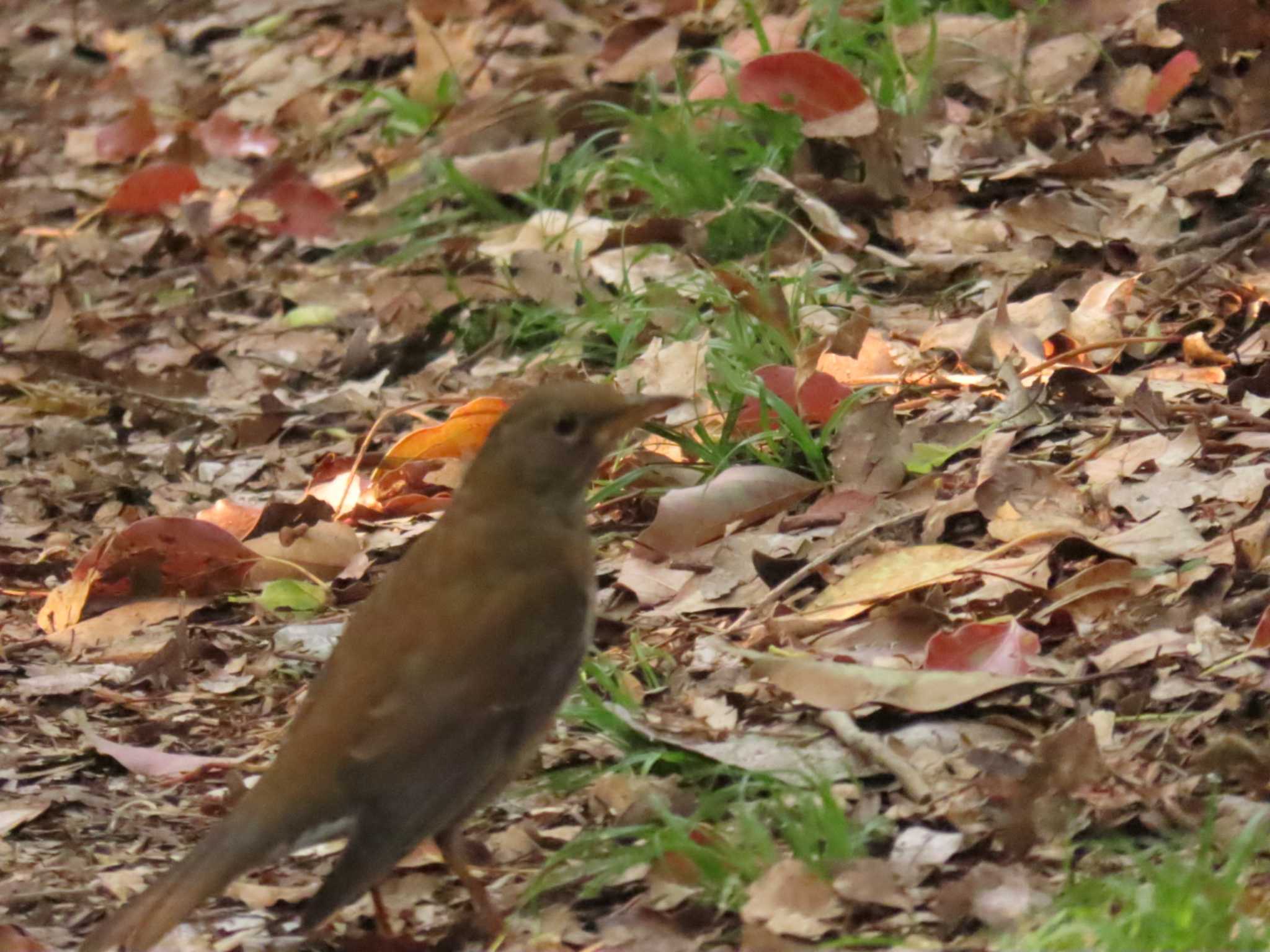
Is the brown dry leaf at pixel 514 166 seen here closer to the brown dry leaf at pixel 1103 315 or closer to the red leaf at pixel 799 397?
the red leaf at pixel 799 397

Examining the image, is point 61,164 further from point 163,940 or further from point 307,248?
point 163,940

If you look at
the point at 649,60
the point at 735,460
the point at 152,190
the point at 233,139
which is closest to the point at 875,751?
the point at 735,460

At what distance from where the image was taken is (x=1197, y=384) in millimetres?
5074

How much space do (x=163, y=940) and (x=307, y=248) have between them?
5316 mm

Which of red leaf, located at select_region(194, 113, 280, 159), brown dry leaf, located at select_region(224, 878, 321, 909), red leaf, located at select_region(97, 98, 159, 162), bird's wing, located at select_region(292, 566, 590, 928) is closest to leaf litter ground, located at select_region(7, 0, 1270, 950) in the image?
brown dry leaf, located at select_region(224, 878, 321, 909)

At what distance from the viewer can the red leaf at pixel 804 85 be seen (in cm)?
665

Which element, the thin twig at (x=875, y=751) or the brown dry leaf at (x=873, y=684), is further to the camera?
the brown dry leaf at (x=873, y=684)

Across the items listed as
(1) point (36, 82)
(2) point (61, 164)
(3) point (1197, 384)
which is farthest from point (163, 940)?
(1) point (36, 82)

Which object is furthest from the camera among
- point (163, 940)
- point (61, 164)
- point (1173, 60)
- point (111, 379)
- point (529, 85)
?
point (61, 164)

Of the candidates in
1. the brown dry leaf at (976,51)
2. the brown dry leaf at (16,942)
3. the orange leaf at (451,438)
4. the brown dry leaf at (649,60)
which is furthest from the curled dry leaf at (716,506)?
the brown dry leaf at (649,60)

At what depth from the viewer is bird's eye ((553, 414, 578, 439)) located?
13.1ft

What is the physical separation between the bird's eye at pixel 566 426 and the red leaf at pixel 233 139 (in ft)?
20.4

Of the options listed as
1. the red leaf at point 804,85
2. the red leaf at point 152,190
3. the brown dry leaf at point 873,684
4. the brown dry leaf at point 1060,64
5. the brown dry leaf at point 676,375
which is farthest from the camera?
the red leaf at point 152,190

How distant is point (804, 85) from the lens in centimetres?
672
